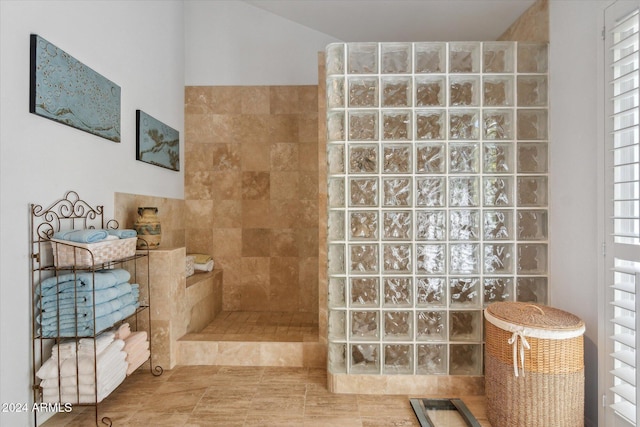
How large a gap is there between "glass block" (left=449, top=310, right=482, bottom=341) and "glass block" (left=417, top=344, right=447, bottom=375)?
0.11 meters

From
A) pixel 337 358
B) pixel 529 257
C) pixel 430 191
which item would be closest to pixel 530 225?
pixel 529 257

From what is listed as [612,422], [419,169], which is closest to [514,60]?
[419,169]

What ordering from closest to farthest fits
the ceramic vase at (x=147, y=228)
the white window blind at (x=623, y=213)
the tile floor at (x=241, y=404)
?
the white window blind at (x=623, y=213) < the tile floor at (x=241, y=404) < the ceramic vase at (x=147, y=228)

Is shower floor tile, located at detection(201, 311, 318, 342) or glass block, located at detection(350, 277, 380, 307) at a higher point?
glass block, located at detection(350, 277, 380, 307)

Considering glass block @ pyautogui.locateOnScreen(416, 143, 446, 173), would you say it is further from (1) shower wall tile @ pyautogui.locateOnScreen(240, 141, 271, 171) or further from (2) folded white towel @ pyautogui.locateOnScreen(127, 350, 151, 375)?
(2) folded white towel @ pyautogui.locateOnScreen(127, 350, 151, 375)

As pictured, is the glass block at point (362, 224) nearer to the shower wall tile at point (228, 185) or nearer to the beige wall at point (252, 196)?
the beige wall at point (252, 196)

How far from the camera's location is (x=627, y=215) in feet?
5.04

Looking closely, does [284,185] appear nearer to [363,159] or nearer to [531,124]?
[363,159]

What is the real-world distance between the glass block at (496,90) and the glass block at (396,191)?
2.28 ft

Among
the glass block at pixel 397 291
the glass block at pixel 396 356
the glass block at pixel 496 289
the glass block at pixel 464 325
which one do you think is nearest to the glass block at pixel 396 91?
the glass block at pixel 397 291

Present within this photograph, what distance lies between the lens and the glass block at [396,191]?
210 cm

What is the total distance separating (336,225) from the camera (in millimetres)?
2123

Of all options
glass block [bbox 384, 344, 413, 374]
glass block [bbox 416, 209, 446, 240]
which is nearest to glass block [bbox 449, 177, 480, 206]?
glass block [bbox 416, 209, 446, 240]

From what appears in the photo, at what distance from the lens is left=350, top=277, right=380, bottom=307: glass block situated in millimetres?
2115
